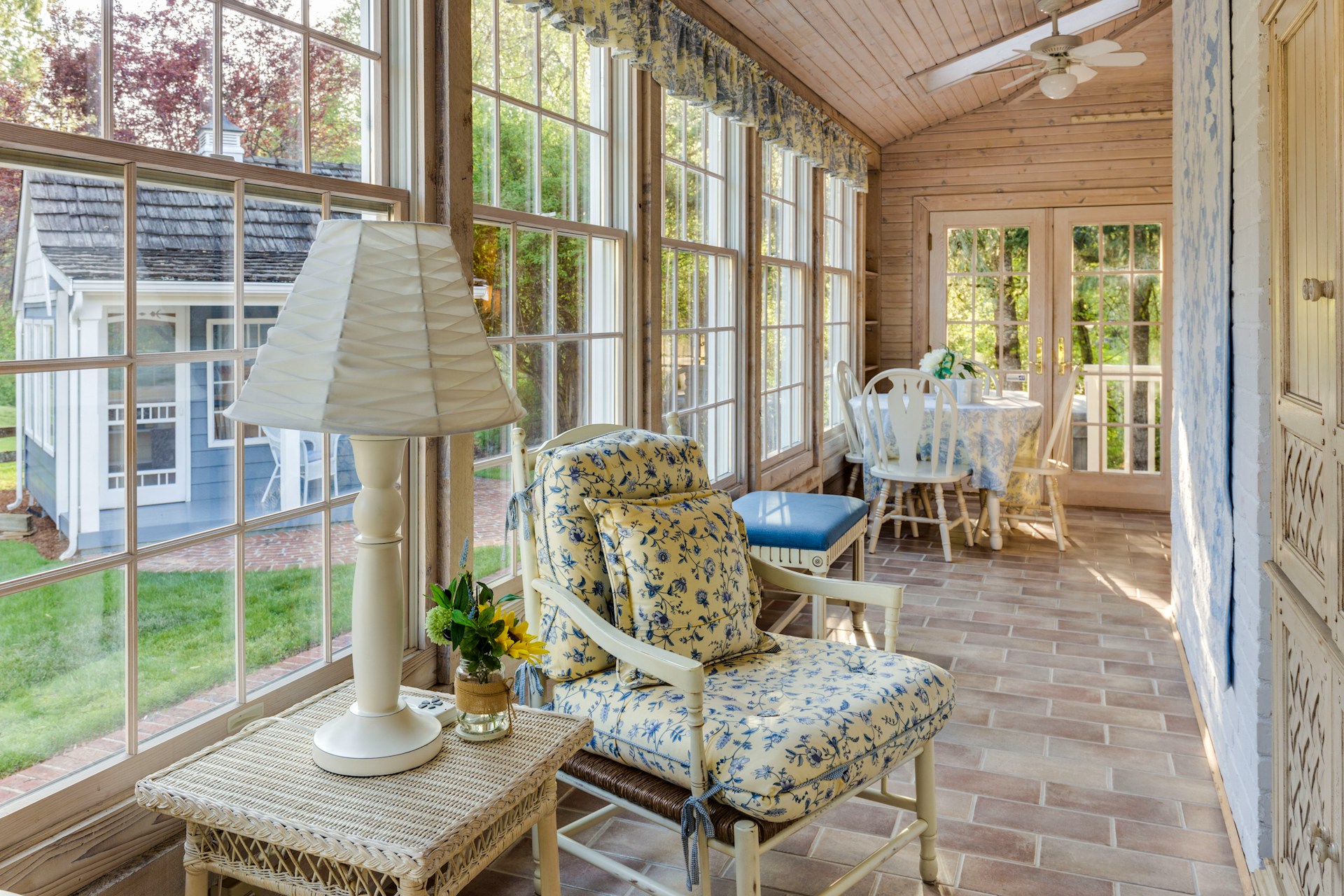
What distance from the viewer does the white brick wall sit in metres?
2.10

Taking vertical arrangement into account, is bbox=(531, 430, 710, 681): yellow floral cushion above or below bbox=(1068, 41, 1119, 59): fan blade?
below

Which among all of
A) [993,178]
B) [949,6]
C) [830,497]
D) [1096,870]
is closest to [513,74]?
[830,497]

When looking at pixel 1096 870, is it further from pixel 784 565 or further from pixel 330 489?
pixel 330 489

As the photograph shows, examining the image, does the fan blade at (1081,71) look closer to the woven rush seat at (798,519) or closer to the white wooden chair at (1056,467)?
the white wooden chair at (1056,467)

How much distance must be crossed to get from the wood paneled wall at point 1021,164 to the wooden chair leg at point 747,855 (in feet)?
20.2

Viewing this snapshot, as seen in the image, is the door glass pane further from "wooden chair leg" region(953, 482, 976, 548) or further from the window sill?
the window sill

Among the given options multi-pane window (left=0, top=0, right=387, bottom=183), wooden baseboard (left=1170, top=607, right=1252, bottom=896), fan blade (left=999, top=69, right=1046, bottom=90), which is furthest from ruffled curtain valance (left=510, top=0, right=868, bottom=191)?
wooden baseboard (left=1170, top=607, right=1252, bottom=896)

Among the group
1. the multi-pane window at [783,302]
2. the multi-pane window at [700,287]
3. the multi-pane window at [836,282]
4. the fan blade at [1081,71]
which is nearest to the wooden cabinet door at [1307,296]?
the multi-pane window at [700,287]

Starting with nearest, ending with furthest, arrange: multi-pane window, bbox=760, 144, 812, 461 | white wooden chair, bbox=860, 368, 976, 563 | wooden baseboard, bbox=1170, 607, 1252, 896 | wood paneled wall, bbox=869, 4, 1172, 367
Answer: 1. wooden baseboard, bbox=1170, 607, 1252, 896
2. multi-pane window, bbox=760, 144, 812, 461
3. white wooden chair, bbox=860, 368, 976, 563
4. wood paneled wall, bbox=869, 4, 1172, 367

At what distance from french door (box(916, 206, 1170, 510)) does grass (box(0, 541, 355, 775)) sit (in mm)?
6006

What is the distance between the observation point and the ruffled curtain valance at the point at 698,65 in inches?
Result: 118

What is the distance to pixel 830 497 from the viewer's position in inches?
156

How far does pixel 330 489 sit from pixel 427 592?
1.24 ft

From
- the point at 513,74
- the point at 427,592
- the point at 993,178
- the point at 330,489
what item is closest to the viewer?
the point at 330,489
